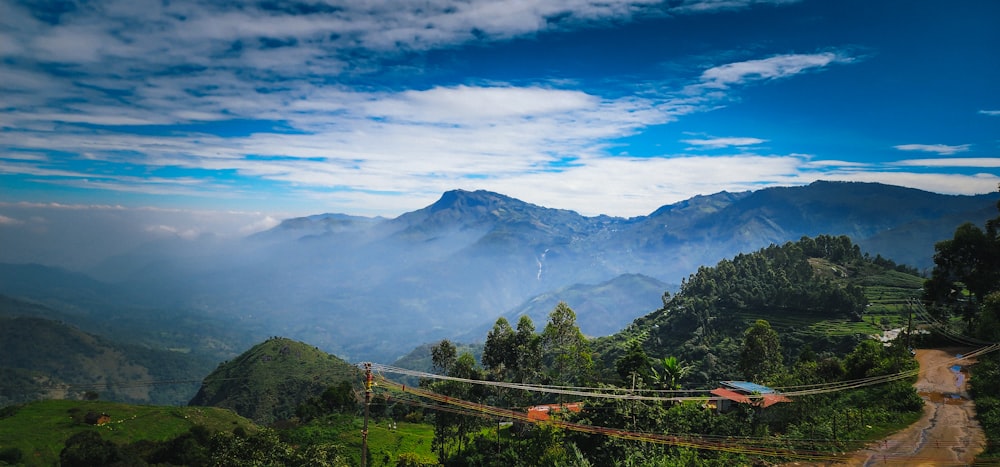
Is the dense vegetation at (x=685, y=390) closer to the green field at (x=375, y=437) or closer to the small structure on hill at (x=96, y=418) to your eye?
the green field at (x=375, y=437)

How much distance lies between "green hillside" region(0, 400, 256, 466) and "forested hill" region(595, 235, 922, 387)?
69771 mm

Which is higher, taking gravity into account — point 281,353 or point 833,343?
point 833,343

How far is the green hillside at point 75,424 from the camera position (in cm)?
5556

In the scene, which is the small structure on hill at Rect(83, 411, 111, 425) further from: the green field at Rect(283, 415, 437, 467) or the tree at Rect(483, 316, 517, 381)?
the tree at Rect(483, 316, 517, 381)

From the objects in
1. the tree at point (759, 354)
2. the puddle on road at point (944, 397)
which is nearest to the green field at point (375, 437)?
the tree at point (759, 354)

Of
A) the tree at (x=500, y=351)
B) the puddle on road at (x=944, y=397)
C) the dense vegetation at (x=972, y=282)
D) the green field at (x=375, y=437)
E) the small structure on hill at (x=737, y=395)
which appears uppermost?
the dense vegetation at (x=972, y=282)

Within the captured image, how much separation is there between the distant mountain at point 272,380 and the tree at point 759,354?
274ft

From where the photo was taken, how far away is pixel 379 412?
71000 millimetres

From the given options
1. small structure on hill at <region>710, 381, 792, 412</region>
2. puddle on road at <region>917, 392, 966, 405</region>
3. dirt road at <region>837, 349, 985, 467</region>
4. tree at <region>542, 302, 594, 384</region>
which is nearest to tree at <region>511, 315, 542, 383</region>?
tree at <region>542, 302, 594, 384</region>

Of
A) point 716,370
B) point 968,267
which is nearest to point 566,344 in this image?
point 716,370

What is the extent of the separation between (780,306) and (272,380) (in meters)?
124

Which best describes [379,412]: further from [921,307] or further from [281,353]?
[281,353]

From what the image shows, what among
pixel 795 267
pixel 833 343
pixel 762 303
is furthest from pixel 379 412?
pixel 795 267

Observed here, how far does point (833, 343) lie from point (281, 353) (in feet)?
465
